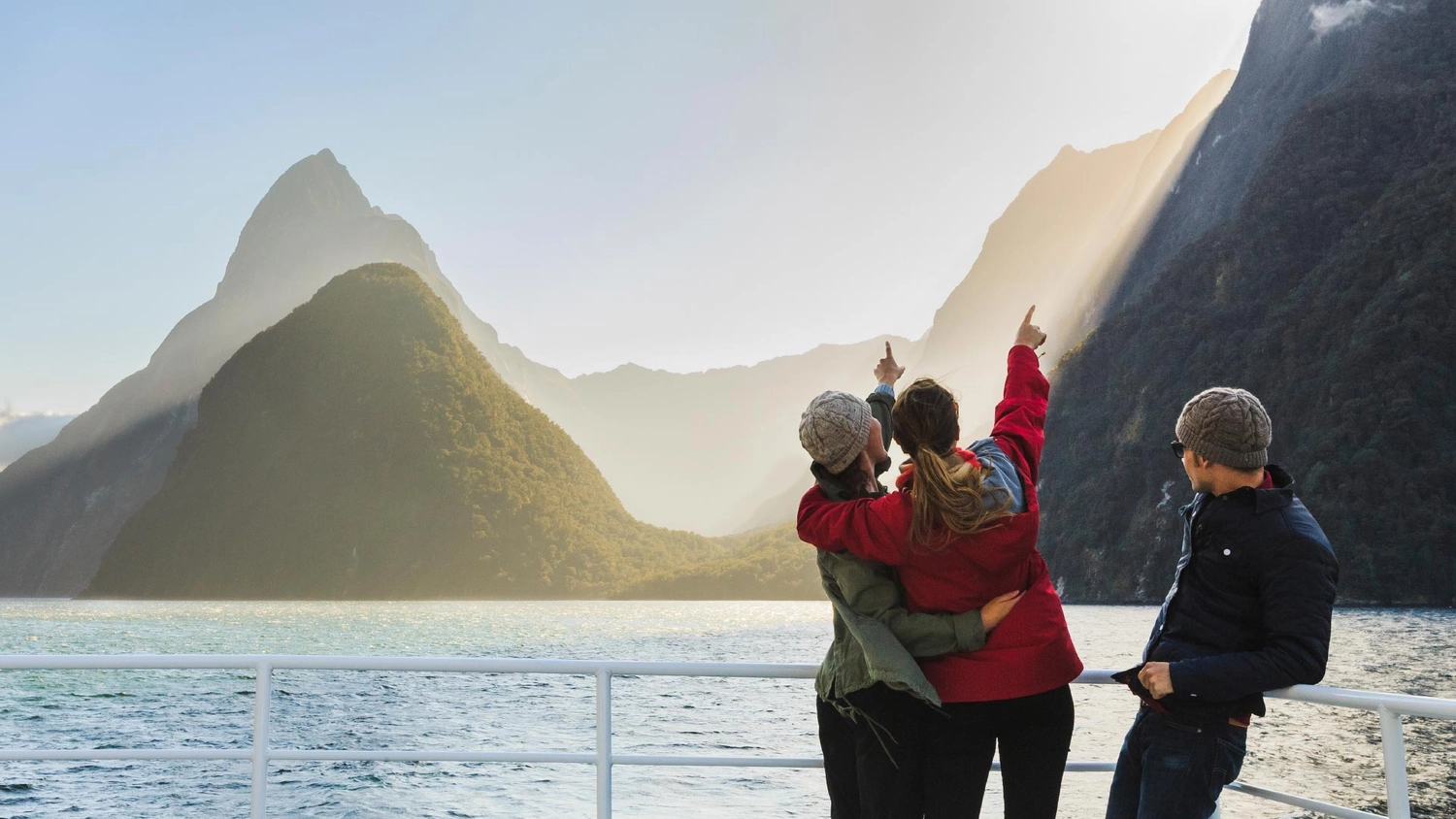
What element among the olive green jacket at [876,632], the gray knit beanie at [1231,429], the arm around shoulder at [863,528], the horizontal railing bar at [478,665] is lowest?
the horizontal railing bar at [478,665]

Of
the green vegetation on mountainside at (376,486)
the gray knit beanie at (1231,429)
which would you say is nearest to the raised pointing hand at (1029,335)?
the gray knit beanie at (1231,429)

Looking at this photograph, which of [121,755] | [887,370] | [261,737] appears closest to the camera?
[887,370]

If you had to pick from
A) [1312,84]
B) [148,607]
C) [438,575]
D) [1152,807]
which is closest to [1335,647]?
[1152,807]

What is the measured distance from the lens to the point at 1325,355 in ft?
245

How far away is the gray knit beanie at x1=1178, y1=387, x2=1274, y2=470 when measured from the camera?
208 cm

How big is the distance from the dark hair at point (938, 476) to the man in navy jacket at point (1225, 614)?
43 centimetres

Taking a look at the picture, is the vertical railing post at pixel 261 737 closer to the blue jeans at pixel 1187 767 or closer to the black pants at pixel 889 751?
the black pants at pixel 889 751

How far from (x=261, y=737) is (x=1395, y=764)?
9.35 ft

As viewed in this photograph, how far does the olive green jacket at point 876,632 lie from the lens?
208 cm

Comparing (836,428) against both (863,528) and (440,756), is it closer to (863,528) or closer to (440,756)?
(863,528)

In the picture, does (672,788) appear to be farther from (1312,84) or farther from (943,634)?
(1312,84)

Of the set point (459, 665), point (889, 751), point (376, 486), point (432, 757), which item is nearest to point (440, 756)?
point (432, 757)

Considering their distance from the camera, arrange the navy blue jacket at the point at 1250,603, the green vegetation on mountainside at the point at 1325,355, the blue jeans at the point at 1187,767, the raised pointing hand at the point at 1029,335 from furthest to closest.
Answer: the green vegetation on mountainside at the point at 1325,355 < the raised pointing hand at the point at 1029,335 < the blue jeans at the point at 1187,767 < the navy blue jacket at the point at 1250,603

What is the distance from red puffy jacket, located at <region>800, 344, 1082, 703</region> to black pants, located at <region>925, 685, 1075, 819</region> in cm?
4
